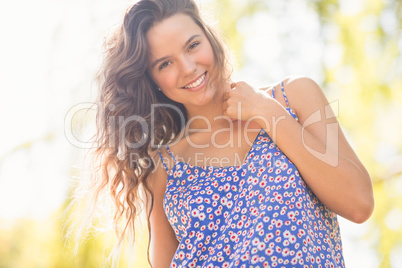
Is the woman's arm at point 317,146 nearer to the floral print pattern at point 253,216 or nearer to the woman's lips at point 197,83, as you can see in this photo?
the floral print pattern at point 253,216

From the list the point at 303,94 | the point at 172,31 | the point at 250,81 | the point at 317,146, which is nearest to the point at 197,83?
the point at 172,31

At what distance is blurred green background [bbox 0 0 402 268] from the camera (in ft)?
14.0

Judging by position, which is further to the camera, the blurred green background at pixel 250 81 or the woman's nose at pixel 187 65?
the blurred green background at pixel 250 81

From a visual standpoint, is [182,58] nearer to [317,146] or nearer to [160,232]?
[317,146]

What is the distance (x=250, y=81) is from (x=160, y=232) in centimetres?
211

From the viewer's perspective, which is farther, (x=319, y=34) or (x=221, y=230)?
(x=319, y=34)

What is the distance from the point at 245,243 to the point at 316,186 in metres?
0.30

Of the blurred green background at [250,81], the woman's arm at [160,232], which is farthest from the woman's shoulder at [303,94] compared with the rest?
the blurred green background at [250,81]

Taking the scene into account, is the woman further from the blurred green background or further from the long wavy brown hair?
the blurred green background

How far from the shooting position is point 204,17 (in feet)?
7.57

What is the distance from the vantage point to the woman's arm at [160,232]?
88.5 inches

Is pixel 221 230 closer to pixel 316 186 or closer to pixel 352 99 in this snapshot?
pixel 316 186

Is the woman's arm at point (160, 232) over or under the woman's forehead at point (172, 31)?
under

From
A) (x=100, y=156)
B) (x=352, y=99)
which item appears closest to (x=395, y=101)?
(x=352, y=99)
